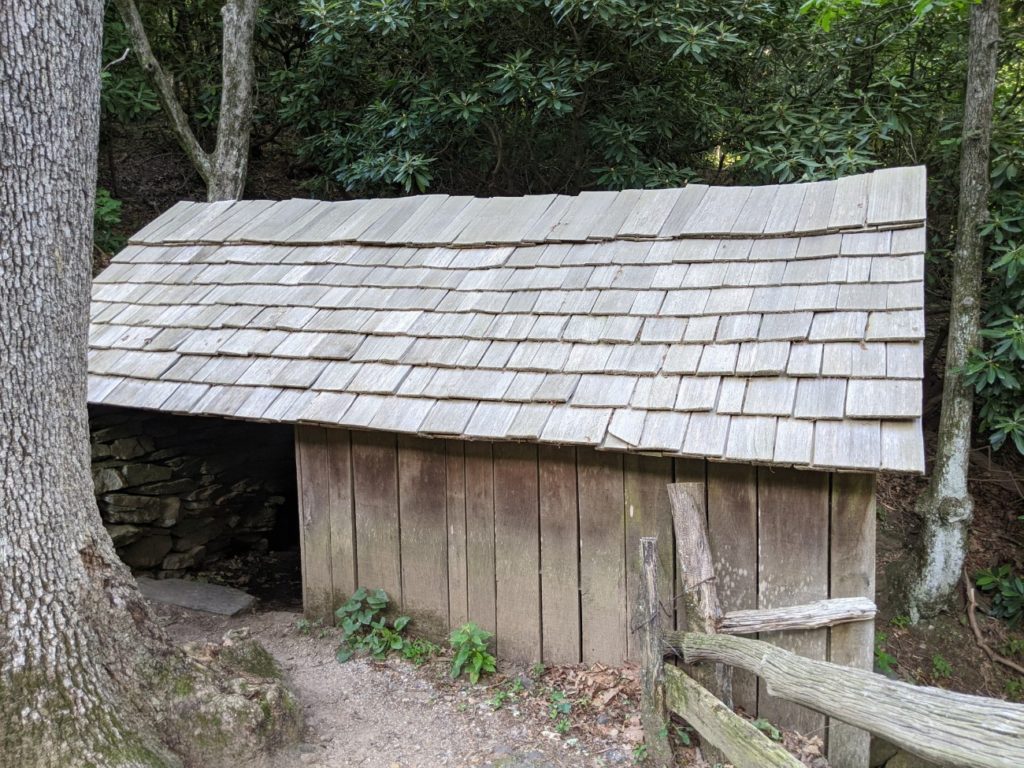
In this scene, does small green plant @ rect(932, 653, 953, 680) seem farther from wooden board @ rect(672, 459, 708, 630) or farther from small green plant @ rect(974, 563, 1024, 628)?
wooden board @ rect(672, 459, 708, 630)

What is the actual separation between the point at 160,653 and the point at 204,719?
0.34 m

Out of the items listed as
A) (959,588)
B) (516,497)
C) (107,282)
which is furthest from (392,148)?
(959,588)

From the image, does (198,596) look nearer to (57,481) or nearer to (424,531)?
(424,531)

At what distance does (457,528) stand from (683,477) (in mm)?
1356

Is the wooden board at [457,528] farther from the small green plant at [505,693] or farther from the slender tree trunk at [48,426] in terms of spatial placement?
the slender tree trunk at [48,426]

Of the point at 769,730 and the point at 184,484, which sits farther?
the point at 184,484

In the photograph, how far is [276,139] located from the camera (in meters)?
12.4

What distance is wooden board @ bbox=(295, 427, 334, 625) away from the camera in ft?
15.8

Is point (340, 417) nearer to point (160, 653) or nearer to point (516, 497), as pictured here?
point (516, 497)

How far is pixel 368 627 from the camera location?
4.73 metres

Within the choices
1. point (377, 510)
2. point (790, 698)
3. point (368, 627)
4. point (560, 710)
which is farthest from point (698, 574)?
point (368, 627)

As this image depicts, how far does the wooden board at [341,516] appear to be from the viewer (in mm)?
4730

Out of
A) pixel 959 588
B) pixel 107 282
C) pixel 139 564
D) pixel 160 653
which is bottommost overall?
pixel 959 588

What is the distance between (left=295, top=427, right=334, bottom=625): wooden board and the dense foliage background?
4275 millimetres
